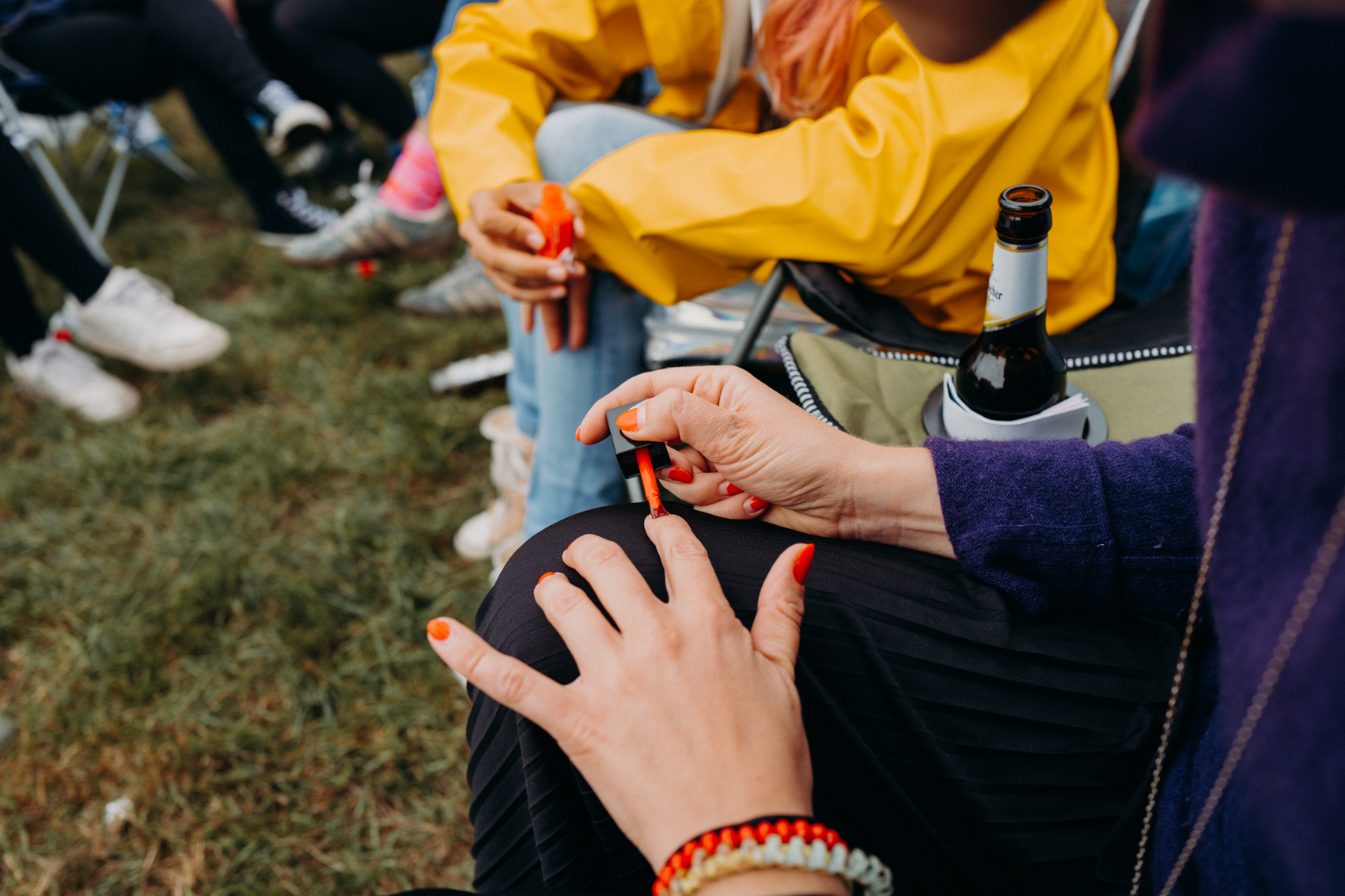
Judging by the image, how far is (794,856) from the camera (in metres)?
0.57

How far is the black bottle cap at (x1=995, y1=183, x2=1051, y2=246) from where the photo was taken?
0.84 meters

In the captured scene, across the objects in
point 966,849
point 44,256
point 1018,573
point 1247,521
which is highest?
point 1247,521

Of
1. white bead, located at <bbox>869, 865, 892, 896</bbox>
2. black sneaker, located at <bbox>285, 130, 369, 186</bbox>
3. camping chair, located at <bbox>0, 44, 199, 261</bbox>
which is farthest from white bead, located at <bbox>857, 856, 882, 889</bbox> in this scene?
black sneaker, located at <bbox>285, 130, 369, 186</bbox>

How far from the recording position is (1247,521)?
504mm

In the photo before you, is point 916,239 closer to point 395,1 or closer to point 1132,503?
point 1132,503

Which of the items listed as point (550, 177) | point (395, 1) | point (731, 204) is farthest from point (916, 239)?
point (395, 1)

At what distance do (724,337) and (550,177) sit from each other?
0.39 metres

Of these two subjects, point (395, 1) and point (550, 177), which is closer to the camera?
point (550, 177)

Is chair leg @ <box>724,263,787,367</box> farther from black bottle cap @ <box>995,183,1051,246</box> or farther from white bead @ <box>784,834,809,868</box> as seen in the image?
white bead @ <box>784,834,809,868</box>

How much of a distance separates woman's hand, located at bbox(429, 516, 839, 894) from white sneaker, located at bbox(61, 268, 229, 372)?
2.15m

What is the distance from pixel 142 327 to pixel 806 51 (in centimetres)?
208

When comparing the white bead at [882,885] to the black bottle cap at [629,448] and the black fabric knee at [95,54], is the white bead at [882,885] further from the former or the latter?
the black fabric knee at [95,54]

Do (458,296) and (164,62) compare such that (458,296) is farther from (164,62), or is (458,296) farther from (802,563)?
(802,563)

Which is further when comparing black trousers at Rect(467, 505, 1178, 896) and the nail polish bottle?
the nail polish bottle
